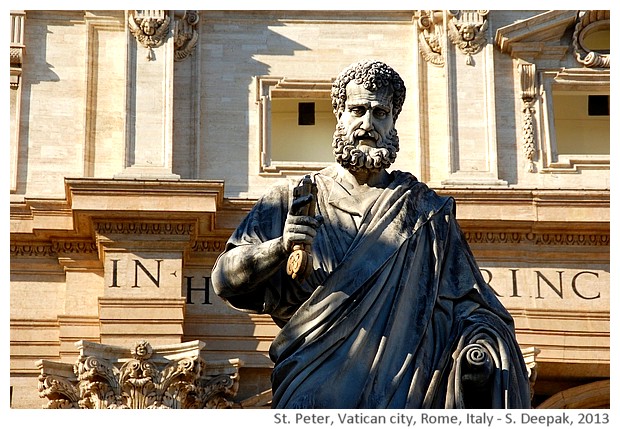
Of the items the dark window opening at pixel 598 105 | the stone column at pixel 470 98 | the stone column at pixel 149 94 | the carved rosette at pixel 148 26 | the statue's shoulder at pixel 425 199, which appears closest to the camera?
the statue's shoulder at pixel 425 199

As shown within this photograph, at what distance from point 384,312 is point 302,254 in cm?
37

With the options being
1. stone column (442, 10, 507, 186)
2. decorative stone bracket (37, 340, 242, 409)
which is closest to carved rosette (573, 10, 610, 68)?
stone column (442, 10, 507, 186)

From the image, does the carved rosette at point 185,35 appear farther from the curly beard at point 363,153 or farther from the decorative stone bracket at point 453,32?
the curly beard at point 363,153

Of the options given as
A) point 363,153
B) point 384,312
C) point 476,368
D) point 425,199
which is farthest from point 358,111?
point 476,368

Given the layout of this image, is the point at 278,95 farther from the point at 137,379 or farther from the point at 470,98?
the point at 137,379

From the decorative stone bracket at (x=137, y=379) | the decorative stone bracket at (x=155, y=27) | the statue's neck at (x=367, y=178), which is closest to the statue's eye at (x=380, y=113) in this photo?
the statue's neck at (x=367, y=178)

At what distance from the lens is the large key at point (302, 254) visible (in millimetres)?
6789

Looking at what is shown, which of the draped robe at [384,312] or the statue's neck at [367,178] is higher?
the statue's neck at [367,178]

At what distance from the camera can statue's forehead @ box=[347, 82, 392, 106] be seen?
24.1 feet

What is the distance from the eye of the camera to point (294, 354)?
6.93 metres

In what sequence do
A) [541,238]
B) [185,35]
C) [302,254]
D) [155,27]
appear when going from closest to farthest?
[302,254] → [541,238] → [155,27] → [185,35]

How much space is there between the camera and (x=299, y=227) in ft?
22.4

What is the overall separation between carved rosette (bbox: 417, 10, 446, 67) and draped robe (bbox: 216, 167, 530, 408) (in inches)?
756
